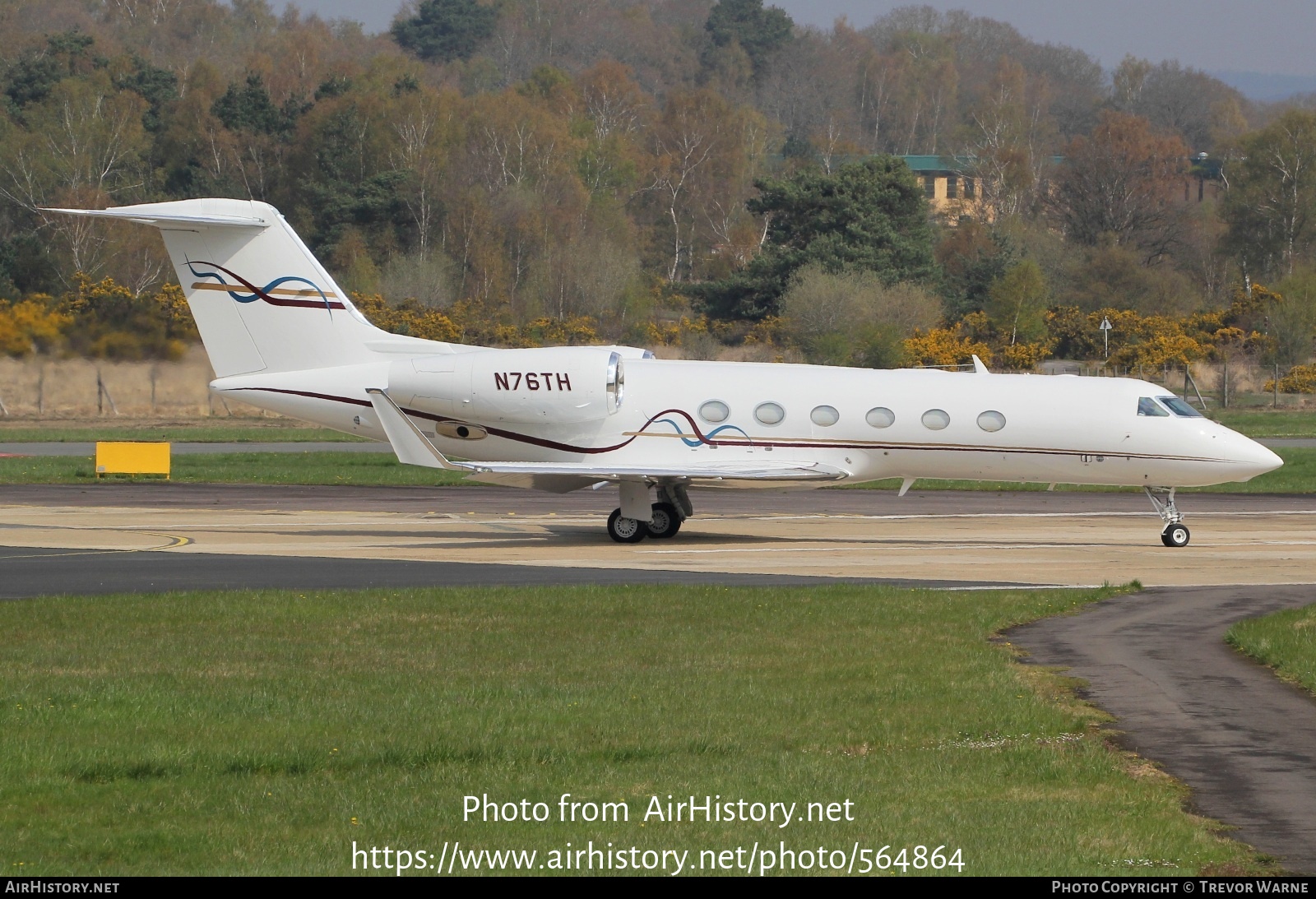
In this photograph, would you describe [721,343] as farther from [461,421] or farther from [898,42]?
[898,42]

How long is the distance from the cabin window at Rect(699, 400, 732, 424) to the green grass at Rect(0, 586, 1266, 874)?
812 cm

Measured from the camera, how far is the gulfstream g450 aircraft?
932 inches

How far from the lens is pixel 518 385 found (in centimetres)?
2388

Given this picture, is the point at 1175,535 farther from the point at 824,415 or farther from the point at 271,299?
the point at 271,299

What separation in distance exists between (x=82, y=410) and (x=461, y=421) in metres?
31.2

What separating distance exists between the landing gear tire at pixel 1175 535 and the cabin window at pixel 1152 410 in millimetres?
1673

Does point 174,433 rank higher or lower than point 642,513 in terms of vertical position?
lower

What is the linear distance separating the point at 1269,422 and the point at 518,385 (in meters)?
36.7

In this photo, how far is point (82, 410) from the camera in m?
51.2

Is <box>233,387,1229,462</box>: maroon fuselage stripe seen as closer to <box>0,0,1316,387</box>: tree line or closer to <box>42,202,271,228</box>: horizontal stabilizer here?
<box>42,202,271,228</box>: horizontal stabilizer

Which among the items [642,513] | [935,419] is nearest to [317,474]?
[642,513]

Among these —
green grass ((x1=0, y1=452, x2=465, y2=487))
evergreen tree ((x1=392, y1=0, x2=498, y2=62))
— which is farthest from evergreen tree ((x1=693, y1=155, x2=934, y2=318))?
evergreen tree ((x1=392, y1=0, x2=498, y2=62))

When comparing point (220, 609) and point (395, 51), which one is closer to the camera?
point (220, 609)

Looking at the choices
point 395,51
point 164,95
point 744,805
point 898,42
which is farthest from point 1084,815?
point 898,42
